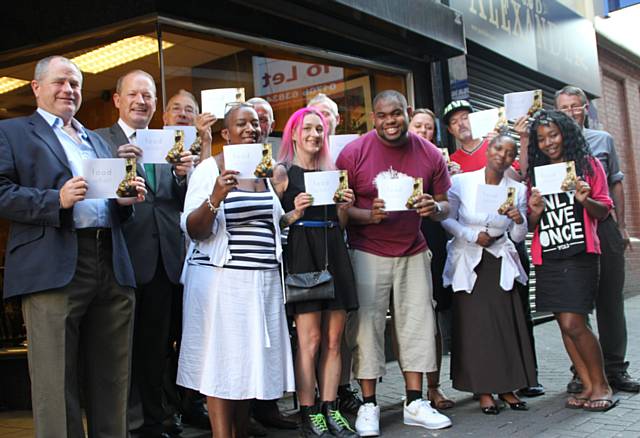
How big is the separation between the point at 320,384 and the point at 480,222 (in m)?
1.62

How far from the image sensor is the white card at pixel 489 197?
4762mm

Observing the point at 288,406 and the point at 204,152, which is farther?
the point at 288,406

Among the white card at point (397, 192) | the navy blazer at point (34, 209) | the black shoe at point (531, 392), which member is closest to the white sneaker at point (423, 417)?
the black shoe at point (531, 392)

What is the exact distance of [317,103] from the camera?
5.58 m

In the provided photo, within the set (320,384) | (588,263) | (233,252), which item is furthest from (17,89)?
(588,263)

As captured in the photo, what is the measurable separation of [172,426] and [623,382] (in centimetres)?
328

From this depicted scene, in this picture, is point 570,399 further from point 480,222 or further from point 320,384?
point 320,384

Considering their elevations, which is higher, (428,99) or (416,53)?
(416,53)

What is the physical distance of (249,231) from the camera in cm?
407

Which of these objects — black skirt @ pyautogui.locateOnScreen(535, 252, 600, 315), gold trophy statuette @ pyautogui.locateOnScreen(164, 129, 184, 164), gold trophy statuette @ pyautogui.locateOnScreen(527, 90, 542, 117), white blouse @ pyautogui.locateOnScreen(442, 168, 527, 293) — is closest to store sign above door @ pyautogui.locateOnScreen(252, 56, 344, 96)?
white blouse @ pyautogui.locateOnScreen(442, 168, 527, 293)

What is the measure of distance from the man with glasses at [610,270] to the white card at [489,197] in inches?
38.5

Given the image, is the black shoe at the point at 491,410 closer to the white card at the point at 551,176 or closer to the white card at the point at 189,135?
the white card at the point at 551,176

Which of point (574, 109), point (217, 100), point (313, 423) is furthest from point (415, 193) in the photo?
point (574, 109)

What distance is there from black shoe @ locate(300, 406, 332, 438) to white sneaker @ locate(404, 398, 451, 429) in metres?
0.65
